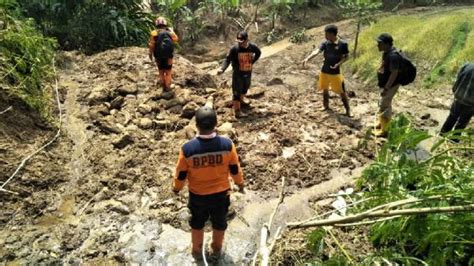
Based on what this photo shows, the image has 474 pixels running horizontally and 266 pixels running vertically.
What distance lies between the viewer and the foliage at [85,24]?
1120cm

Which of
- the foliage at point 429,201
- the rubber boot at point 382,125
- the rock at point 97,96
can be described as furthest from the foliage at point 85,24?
the foliage at point 429,201

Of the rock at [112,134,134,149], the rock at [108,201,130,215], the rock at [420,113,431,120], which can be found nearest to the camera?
the rock at [108,201,130,215]

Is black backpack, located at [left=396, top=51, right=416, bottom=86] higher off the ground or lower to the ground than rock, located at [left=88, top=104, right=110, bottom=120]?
higher

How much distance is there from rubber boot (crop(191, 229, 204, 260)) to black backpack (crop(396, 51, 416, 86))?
388 centimetres

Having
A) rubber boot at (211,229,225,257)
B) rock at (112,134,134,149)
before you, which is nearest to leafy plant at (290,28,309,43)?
rock at (112,134,134,149)

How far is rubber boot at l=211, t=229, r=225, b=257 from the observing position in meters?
4.52

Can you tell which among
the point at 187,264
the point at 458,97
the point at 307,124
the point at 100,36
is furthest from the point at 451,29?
the point at 187,264

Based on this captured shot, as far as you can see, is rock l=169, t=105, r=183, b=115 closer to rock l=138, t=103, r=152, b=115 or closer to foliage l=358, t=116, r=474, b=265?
rock l=138, t=103, r=152, b=115

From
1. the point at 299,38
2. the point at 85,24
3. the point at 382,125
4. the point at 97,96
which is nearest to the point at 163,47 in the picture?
the point at 97,96

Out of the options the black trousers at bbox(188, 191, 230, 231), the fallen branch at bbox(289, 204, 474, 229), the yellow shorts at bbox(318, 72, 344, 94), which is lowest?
the yellow shorts at bbox(318, 72, 344, 94)

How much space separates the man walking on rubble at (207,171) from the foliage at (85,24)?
8.04 meters

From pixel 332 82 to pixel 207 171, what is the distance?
4087mm

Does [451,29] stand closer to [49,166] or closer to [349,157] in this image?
[349,157]

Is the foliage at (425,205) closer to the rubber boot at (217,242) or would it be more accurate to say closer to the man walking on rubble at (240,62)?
the rubber boot at (217,242)
